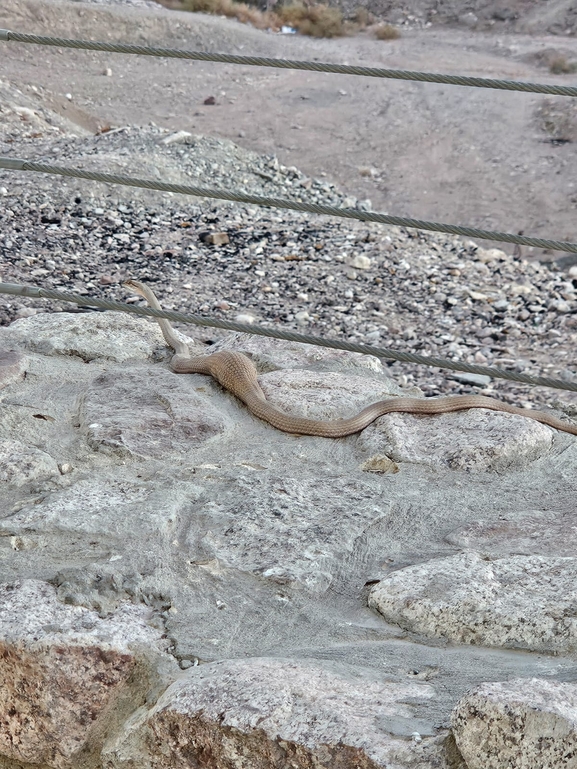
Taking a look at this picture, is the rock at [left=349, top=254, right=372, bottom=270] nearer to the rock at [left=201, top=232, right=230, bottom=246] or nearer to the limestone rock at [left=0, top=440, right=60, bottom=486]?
the rock at [left=201, top=232, right=230, bottom=246]

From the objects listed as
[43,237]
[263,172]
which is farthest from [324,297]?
[263,172]

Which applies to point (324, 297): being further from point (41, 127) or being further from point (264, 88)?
point (264, 88)

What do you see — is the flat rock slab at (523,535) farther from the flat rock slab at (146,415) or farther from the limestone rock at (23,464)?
the limestone rock at (23,464)

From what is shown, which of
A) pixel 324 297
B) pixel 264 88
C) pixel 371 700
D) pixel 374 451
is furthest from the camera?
pixel 264 88

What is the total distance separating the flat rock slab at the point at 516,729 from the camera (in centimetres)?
142

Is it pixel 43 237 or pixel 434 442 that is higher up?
pixel 434 442

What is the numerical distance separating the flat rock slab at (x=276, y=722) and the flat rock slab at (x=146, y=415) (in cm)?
91

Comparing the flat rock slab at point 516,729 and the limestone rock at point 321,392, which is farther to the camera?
the limestone rock at point 321,392

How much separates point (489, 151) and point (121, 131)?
5.36 metres

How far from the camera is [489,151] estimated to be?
504 inches

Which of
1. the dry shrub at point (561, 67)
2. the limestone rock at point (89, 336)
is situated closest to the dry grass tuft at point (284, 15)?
the dry shrub at point (561, 67)

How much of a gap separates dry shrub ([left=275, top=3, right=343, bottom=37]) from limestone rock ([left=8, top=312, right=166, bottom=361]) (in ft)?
53.2

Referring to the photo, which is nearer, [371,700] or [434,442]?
[371,700]

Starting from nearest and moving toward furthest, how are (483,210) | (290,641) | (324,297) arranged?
(290,641) → (324,297) → (483,210)
